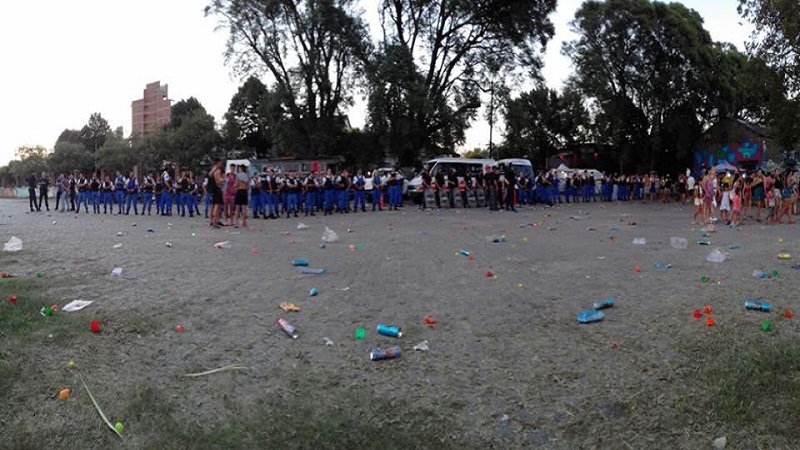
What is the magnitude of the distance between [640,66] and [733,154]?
12.5 meters

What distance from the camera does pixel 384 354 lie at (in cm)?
600

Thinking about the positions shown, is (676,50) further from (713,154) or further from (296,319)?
(296,319)

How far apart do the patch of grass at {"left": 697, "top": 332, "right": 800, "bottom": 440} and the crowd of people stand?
1357 cm

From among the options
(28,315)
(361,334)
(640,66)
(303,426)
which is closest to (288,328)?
(361,334)

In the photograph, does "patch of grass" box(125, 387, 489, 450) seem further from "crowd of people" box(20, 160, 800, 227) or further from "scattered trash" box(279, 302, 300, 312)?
"crowd of people" box(20, 160, 800, 227)

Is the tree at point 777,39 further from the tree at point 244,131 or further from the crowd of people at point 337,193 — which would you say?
the tree at point 244,131

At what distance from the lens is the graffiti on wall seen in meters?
49.1

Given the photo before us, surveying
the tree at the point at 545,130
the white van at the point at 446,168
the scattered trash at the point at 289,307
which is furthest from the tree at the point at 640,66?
the scattered trash at the point at 289,307

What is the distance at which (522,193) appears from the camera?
32.7m

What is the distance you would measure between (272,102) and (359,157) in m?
6.73

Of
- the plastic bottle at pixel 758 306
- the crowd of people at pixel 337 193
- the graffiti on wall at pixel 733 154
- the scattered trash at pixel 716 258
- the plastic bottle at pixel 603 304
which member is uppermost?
the graffiti on wall at pixel 733 154

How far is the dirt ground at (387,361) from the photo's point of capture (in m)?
4.94

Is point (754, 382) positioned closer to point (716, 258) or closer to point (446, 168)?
point (716, 258)

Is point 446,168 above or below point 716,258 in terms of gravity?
above
